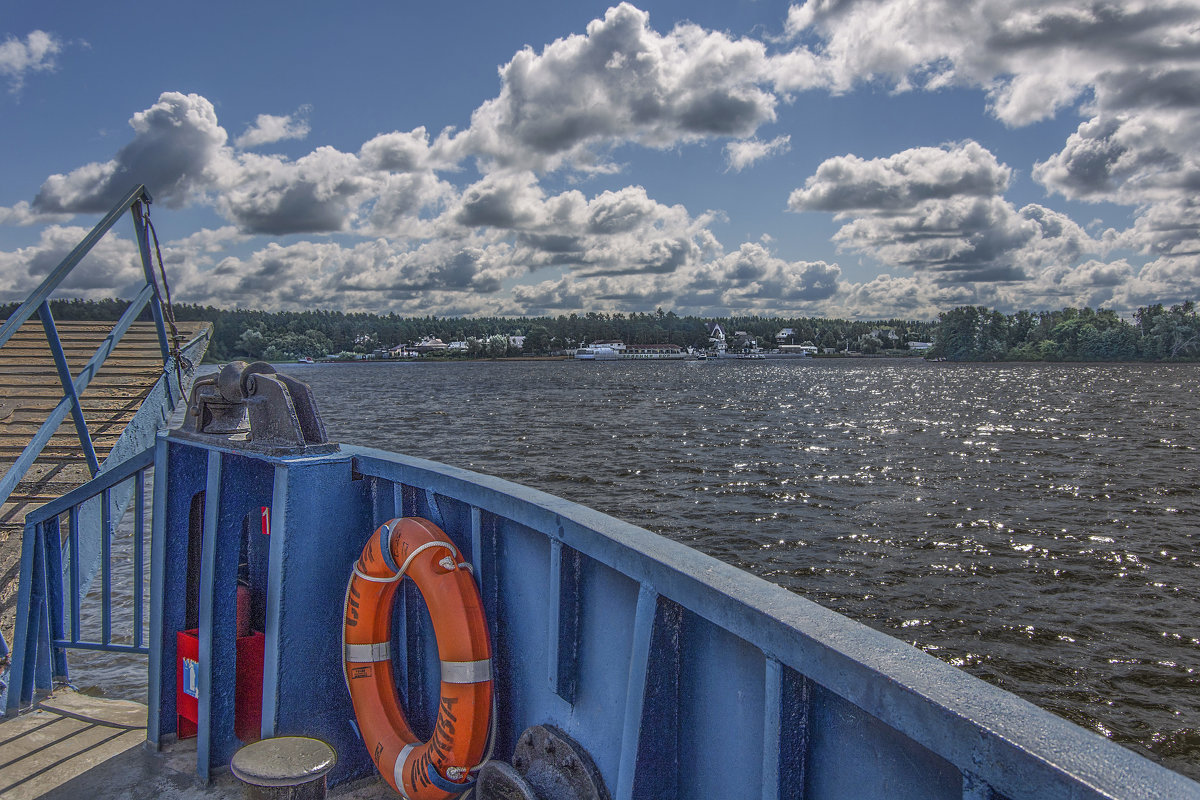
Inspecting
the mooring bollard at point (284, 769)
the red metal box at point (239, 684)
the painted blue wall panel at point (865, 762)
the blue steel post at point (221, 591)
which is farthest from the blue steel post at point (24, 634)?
the painted blue wall panel at point (865, 762)

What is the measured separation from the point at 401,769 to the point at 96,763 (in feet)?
6.01

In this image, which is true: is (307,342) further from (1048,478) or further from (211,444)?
(211,444)

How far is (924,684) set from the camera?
1.31m

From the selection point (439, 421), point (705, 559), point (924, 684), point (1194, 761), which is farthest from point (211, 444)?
point (439, 421)

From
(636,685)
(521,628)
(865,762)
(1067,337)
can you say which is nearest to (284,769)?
(521,628)

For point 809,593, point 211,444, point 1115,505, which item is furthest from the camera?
point 1115,505

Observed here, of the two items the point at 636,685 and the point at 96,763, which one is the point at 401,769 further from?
the point at 96,763

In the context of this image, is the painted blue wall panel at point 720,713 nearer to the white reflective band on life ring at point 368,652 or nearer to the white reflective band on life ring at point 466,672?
the white reflective band on life ring at point 466,672

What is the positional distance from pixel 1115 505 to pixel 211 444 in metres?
18.3

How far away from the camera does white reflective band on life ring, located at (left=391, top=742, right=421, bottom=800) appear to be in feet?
9.71

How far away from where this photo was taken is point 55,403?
7477 mm

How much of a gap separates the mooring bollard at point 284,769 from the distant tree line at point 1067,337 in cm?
16935

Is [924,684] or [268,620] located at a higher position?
[924,684]

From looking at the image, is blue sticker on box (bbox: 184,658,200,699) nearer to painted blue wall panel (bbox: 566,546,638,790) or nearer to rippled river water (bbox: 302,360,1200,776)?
painted blue wall panel (bbox: 566,546,638,790)
